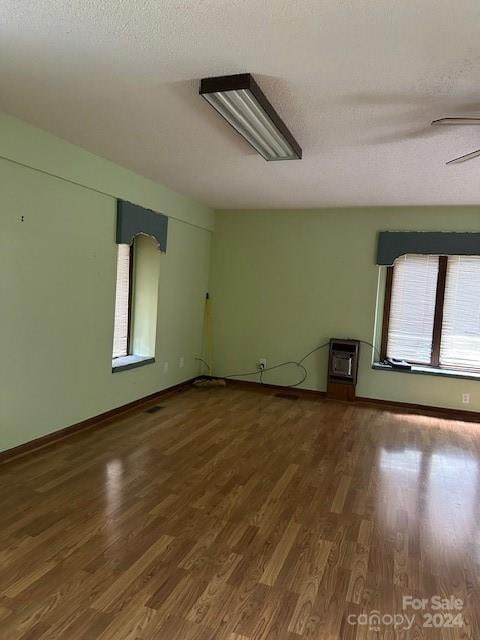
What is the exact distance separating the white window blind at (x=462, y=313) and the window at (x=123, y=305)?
384cm

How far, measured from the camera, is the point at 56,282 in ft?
11.9

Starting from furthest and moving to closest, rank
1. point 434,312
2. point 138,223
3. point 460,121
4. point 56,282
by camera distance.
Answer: point 434,312, point 138,223, point 56,282, point 460,121

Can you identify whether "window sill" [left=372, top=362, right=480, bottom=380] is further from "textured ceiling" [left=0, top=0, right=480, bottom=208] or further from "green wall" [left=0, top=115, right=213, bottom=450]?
"green wall" [left=0, top=115, right=213, bottom=450]

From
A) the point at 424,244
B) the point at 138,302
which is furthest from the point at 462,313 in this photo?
the point at 138,302

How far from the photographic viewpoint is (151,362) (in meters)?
5.09

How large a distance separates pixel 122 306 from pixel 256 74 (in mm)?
3330

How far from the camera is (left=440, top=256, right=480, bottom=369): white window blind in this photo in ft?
17.1

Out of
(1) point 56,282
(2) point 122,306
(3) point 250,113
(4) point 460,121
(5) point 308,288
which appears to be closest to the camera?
(4) point 460,121

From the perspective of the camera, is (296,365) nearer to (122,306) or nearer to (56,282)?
(122,306)

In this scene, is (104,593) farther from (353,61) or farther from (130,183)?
(130,183)

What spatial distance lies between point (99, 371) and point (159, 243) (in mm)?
1612

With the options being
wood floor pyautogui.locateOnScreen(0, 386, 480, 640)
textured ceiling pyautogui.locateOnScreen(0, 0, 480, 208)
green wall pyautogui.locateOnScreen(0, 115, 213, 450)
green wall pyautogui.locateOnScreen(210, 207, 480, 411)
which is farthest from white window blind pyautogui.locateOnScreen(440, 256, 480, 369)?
green wall pyautogui.locateOnScreen(0, 115, 213, 450)

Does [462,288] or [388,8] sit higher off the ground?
[388,8]

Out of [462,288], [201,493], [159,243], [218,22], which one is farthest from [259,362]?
[218,22]
